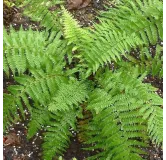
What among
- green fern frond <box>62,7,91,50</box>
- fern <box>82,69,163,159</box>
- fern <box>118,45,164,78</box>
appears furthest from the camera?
fern <box>118,45,164,78</box>

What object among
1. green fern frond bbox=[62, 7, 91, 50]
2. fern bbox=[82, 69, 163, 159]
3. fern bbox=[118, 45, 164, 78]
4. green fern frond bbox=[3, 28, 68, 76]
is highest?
green fern frond bbox=[62, 7, 91, 50]

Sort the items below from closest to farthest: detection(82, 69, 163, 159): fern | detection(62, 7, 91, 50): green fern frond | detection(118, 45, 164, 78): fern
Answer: detection(82, 69, 163, 159): fern < detection(62, 7, 91, 50): green fern frond < detection(118, 45, 164, 78): fern

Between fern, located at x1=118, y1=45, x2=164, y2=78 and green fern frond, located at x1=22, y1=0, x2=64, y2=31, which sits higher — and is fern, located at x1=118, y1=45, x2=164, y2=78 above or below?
below

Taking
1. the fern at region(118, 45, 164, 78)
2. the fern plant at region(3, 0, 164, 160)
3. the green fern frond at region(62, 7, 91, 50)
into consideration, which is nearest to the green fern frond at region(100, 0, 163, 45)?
the fern plant at region(3, 0, 164, 160)

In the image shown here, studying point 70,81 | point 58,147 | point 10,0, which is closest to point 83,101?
point 70,81

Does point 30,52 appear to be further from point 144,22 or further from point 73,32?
point 144,22

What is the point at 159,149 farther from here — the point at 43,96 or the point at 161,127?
the point at 43,96

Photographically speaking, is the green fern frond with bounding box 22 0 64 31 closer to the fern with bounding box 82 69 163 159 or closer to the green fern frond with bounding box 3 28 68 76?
the green fern frond with bounding box 3 28 68 76

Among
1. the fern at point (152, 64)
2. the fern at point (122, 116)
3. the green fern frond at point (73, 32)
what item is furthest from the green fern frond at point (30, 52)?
the fern at point (152, 64)

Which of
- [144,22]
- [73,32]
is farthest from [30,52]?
[144,22]
